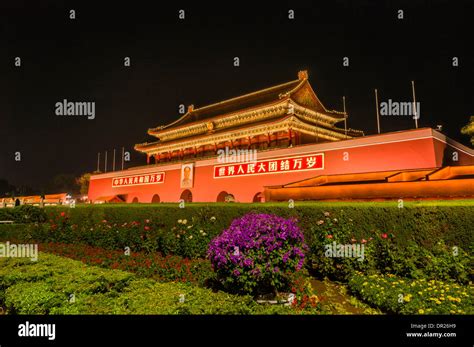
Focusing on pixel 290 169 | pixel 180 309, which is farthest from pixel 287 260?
pixel 290 169

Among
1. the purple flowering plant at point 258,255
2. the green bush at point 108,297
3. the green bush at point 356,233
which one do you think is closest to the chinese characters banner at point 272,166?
the green bush at point 356,233

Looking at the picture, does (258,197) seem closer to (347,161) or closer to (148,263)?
(347,161)

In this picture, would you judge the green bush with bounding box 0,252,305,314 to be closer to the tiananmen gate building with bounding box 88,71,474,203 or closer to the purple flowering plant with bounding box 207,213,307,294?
the purple flowering plant with bounding box 207,213,307,294

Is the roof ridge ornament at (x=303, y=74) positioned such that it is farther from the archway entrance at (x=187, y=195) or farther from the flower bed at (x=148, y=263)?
the flower bed at (x=148, y=263)

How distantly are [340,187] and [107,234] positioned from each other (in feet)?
27.7

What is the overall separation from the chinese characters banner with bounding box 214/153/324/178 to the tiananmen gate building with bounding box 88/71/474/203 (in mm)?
60

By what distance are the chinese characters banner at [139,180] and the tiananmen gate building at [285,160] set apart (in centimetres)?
9

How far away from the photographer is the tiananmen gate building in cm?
1136

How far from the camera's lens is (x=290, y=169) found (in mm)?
18656

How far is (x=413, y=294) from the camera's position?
16.4 ft

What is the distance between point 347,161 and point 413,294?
39.8ft
